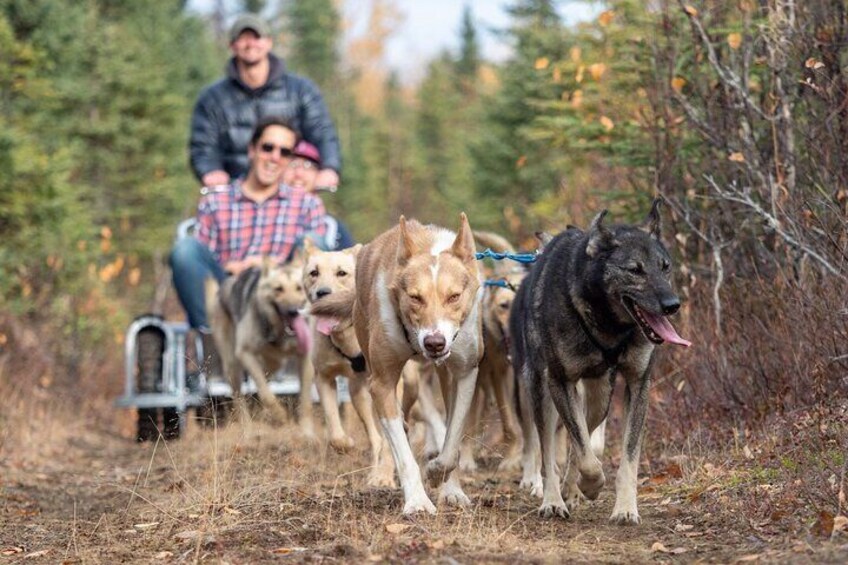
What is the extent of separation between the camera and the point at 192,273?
33.8 feet

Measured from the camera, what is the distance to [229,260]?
10898 millimetres

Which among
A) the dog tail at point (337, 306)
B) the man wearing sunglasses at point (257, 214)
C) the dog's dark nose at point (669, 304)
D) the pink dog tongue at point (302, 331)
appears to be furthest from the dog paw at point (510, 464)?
the man wearing sunglasses at point (257, 214)

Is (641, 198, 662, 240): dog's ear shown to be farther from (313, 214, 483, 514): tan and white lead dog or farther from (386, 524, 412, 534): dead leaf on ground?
(386, 524, 412, 534): dead leaf on ground

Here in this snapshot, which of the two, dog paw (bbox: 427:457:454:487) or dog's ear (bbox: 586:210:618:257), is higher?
dog's ear (bbox: 586:210:618:257)

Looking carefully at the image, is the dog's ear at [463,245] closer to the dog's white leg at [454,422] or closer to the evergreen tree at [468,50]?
the dog's white leg at [454,422]

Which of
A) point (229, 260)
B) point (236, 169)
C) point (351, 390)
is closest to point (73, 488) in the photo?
point (351, 390)

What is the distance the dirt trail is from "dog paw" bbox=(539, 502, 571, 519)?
0.08 metres

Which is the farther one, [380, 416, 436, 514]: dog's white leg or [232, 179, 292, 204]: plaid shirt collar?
[232, 179, 292, 204]: plaid shirt collar

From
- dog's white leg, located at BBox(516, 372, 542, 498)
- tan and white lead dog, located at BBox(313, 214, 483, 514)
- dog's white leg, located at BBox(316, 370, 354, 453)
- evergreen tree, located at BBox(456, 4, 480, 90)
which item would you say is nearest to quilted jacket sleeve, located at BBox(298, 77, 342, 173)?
dog's white leg, located at BBox(316, 370, 354, 453)

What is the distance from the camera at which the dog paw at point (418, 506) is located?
18.2 ft

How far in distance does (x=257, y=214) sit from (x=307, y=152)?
962 millimetres

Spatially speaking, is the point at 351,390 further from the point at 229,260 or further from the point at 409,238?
the point at 229,260

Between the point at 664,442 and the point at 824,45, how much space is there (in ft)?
8.51

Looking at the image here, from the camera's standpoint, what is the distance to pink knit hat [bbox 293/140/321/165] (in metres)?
11.1
